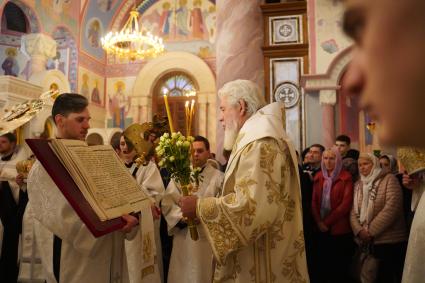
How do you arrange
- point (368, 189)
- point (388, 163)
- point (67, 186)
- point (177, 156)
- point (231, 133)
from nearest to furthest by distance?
point (67, 186), point (177, 156), point (231, 133), point (368, 189), point (388, 163)

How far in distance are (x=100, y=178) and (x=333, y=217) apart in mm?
3091

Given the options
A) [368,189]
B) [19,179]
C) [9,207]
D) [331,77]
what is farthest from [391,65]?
[331,77]

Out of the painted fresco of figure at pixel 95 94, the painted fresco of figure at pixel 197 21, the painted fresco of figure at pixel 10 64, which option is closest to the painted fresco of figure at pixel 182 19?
the painted fresco of figure at pixel 197 21

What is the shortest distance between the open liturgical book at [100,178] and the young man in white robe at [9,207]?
100 inches

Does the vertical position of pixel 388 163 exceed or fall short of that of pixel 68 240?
it exceeds it

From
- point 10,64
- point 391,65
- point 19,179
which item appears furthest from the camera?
point 10,64

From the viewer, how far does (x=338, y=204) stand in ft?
15.4

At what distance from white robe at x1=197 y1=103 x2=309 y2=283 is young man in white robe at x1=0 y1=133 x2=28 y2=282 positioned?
10.1 feet

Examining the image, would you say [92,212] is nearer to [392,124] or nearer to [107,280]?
[107,280]

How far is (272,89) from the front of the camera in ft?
25.8

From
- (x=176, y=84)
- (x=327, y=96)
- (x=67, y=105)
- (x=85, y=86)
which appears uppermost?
(x=176, y=84)

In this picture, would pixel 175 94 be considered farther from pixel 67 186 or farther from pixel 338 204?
pixel 67 186

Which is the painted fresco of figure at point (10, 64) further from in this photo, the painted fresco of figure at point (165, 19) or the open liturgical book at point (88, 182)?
the open liturgical book at point (88, 182)

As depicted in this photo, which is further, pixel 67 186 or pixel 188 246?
pixel 188 246
